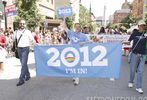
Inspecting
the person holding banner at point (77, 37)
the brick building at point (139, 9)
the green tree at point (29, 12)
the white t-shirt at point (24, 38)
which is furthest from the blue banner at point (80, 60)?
the brick building at point (139, 9)

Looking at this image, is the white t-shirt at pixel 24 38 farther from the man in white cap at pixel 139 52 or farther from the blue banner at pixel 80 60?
the man in white cap at pixel 139 52

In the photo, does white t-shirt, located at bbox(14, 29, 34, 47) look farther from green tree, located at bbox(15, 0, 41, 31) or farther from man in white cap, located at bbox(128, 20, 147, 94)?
green tree, located at bbox(15, 0, 41, 31)

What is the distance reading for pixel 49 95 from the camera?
7844 millimetres

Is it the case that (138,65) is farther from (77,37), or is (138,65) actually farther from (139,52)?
(77,37)

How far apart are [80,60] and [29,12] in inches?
850

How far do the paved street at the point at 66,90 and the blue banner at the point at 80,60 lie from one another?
0.40m

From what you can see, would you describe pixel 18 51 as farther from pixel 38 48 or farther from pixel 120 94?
pixel 120 94

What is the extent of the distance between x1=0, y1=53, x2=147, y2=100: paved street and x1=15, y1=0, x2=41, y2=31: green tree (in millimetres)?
19103

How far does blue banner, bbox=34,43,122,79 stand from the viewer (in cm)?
846

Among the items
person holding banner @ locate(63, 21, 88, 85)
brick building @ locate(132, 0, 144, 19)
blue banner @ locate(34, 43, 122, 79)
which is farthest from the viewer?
brick building @ locate(132, 0, 144, 19)

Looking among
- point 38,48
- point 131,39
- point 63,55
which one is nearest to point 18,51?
point 38,48

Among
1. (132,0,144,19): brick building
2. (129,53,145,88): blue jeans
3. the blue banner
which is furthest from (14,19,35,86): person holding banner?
(132,0,144,19): brick building

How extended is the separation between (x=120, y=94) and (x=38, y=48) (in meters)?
2.58

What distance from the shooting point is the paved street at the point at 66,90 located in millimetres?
7645
